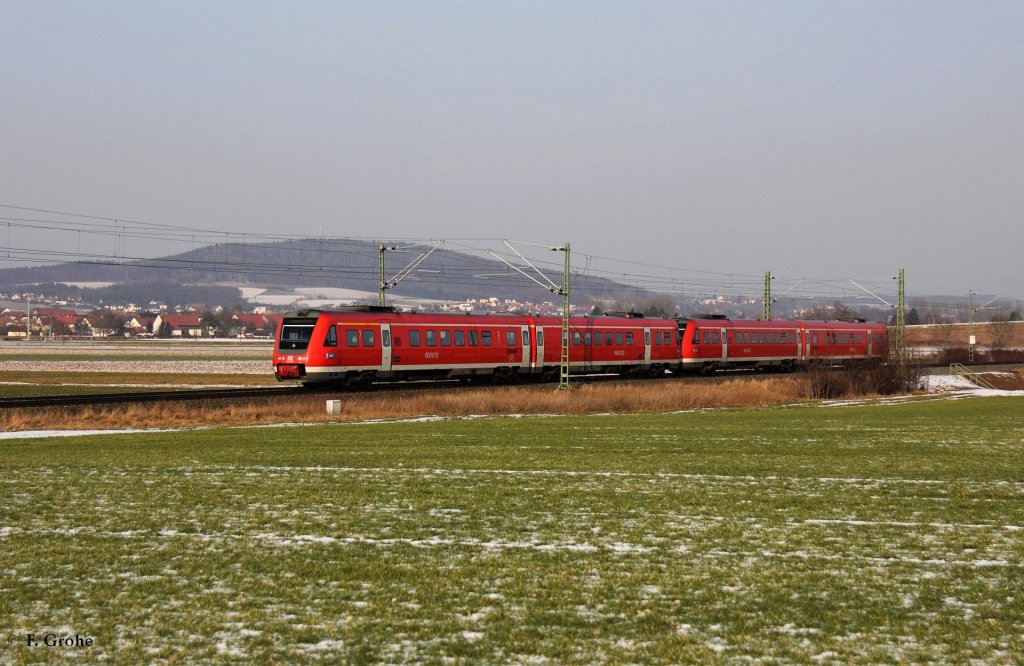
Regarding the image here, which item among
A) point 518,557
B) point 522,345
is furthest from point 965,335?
point 518,557

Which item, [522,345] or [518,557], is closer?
[518,557]

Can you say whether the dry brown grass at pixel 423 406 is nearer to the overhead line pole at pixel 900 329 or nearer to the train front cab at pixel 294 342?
the train front cab at pixel 294 342

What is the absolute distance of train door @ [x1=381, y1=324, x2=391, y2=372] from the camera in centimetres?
4350

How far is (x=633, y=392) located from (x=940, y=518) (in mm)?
30087

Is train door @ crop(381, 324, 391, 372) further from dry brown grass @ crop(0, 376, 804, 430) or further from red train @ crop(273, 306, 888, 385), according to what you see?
dry brown grass @ crop(0, 376, 804, 430)

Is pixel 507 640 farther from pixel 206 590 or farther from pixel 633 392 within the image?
pixel 633 392

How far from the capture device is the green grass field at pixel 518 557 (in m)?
7.64

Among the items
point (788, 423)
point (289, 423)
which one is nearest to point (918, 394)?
point (788, 423)

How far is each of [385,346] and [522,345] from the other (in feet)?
29.6

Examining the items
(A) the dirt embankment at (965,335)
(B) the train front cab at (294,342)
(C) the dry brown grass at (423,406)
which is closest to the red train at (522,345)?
(B) the train front cab at (294,342)

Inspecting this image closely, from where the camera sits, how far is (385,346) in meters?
43.6

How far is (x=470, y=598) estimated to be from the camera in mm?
8750

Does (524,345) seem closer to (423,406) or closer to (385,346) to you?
(385,346)

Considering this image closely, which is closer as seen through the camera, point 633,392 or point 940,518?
point 940,518
